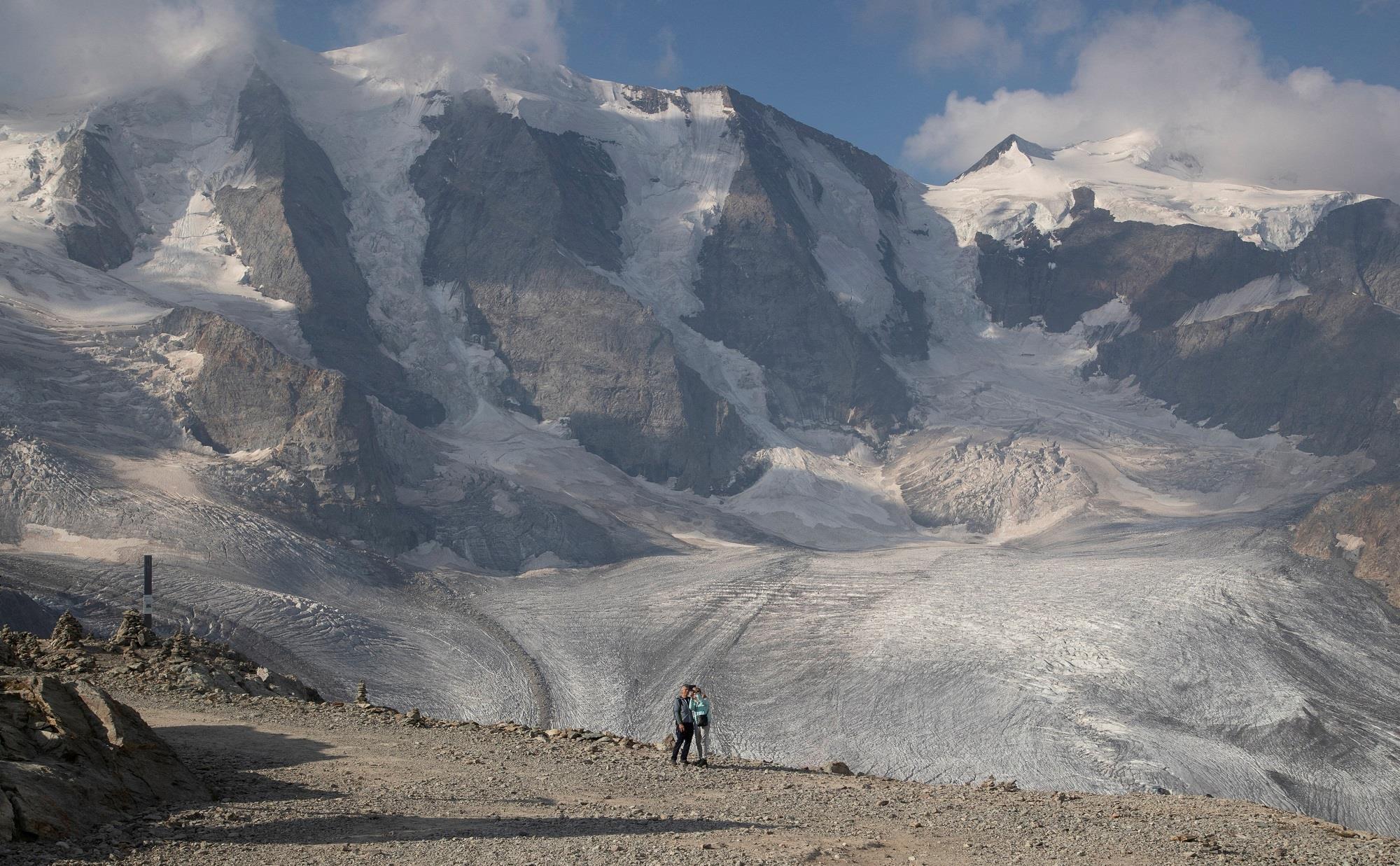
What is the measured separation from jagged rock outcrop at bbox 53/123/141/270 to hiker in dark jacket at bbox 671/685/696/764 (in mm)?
127642

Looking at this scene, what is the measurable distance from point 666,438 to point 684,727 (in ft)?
405

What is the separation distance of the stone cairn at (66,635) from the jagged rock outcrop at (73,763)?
27.8 ft

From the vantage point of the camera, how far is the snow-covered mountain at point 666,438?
69.3 metres

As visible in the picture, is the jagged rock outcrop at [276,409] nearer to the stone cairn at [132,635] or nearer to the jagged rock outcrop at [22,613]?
the jagged rock outcrop at [22,613]

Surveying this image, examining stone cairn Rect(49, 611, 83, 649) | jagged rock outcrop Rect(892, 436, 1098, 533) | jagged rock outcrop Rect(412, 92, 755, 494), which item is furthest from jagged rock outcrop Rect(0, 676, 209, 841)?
jagged rock outcrop Rect(412, 92, 755, 494)

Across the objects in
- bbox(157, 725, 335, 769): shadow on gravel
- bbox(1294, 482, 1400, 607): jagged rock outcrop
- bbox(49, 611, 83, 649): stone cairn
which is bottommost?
bbox(157, 725, 335, 769): shadow on gravel

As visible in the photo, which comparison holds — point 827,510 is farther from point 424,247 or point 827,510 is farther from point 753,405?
point 424,247

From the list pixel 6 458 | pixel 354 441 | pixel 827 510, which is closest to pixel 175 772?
pixel 6 458

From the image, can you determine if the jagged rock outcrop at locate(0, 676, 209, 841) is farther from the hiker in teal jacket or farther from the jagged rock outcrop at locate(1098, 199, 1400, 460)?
the jagged rock outcrop at locate(1098, 199, 1400, 460)

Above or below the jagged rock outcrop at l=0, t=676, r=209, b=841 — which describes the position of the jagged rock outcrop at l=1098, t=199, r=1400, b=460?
above

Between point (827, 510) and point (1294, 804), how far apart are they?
272 feet

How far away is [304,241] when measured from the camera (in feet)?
477

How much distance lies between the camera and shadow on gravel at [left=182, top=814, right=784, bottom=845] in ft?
45.0

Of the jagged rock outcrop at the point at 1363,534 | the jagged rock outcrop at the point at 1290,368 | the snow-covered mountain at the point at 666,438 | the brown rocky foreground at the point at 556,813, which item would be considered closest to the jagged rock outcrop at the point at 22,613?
the snow-covered mountain at the point at 666,438
